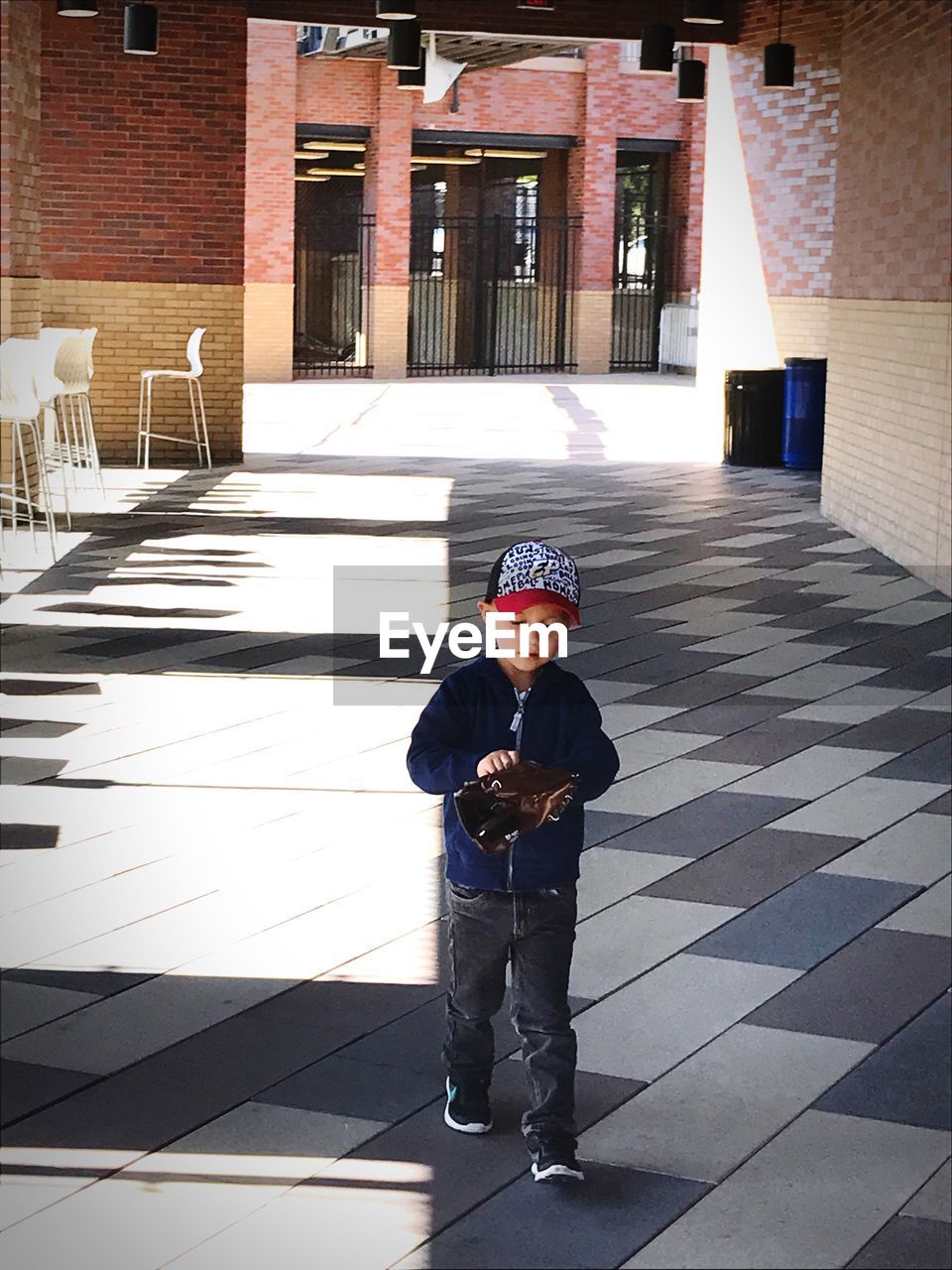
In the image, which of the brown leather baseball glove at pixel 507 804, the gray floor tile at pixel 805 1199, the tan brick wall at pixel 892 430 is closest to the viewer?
the brown leather baseball glove at pixel 507 804

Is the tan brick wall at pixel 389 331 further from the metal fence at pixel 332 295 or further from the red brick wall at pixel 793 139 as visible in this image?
the red brick wall at pixel 793 139

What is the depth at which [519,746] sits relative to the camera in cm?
169

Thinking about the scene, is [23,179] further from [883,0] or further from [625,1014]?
[625,1014]

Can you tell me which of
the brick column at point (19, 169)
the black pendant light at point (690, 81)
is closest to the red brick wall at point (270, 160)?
the black pendant light at point (690, 81)

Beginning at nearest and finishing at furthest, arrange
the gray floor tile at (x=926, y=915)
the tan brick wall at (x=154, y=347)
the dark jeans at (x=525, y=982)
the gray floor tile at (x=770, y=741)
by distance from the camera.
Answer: the dark jeans at (x=525, y=982) → the gray floor tile at (x=926, y=915) → the gray floor tile at (x=770, y=741) → the tan brick wall at (x=154, y=347)

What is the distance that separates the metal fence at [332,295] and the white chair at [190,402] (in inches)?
435

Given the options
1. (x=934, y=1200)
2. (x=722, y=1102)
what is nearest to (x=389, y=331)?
(x=722, y=1102)

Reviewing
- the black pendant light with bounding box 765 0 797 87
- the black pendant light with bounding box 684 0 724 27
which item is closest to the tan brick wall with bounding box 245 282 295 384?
the black pendant light with bounding box 765 0 797 87

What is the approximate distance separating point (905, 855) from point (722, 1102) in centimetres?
152

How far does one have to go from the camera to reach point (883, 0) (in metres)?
9.60

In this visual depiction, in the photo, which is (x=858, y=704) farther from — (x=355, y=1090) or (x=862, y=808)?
(x=355, y=1090)

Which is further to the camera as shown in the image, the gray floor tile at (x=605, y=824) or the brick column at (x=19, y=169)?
the brick column at (x=19, y=169)

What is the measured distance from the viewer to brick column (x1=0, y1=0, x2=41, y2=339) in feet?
30.0

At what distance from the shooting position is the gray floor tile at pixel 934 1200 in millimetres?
2336
